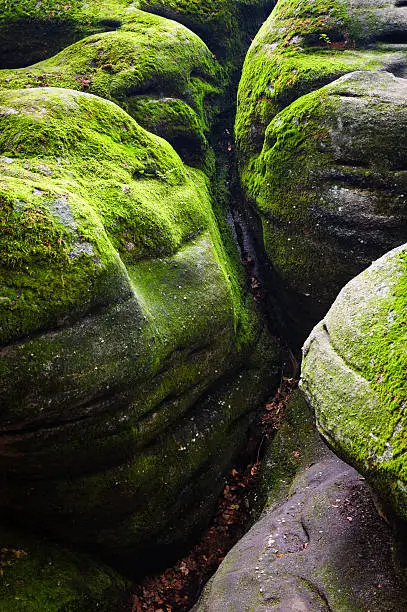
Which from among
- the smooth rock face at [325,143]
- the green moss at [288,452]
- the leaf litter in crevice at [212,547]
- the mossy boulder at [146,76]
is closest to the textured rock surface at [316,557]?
the green moss at [288,452]

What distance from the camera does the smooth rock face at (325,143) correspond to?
25.0 ft

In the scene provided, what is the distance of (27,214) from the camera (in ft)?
17.5

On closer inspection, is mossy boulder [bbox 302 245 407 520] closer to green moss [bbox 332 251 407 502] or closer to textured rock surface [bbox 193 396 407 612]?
green moss [bbox 332 251 407 502]

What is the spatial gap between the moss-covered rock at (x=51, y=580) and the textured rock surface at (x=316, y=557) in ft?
4.18

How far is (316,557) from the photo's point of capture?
18.7 ft

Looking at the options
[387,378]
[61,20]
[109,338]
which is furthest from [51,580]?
[61,20]

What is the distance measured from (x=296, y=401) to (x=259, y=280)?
9.06ft

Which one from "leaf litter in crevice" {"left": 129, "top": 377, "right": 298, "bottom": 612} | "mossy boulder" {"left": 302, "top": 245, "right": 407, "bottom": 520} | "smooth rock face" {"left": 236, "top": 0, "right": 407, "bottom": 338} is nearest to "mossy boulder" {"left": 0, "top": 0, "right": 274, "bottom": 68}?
"smooth rock face" {"left": 236, "top": 0, "right": 407, "bottom": 338}

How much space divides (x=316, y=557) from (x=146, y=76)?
8.89 metres

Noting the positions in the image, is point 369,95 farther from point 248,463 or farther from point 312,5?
point 248,463

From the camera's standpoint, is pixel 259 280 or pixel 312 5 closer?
pixel 312 5

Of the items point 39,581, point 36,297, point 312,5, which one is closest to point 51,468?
point 39,581

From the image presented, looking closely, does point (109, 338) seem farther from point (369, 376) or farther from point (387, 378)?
point (387, 378)

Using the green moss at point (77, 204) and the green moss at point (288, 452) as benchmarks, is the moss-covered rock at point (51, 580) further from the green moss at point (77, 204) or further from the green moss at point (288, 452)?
the green moss at point (77, 204)
